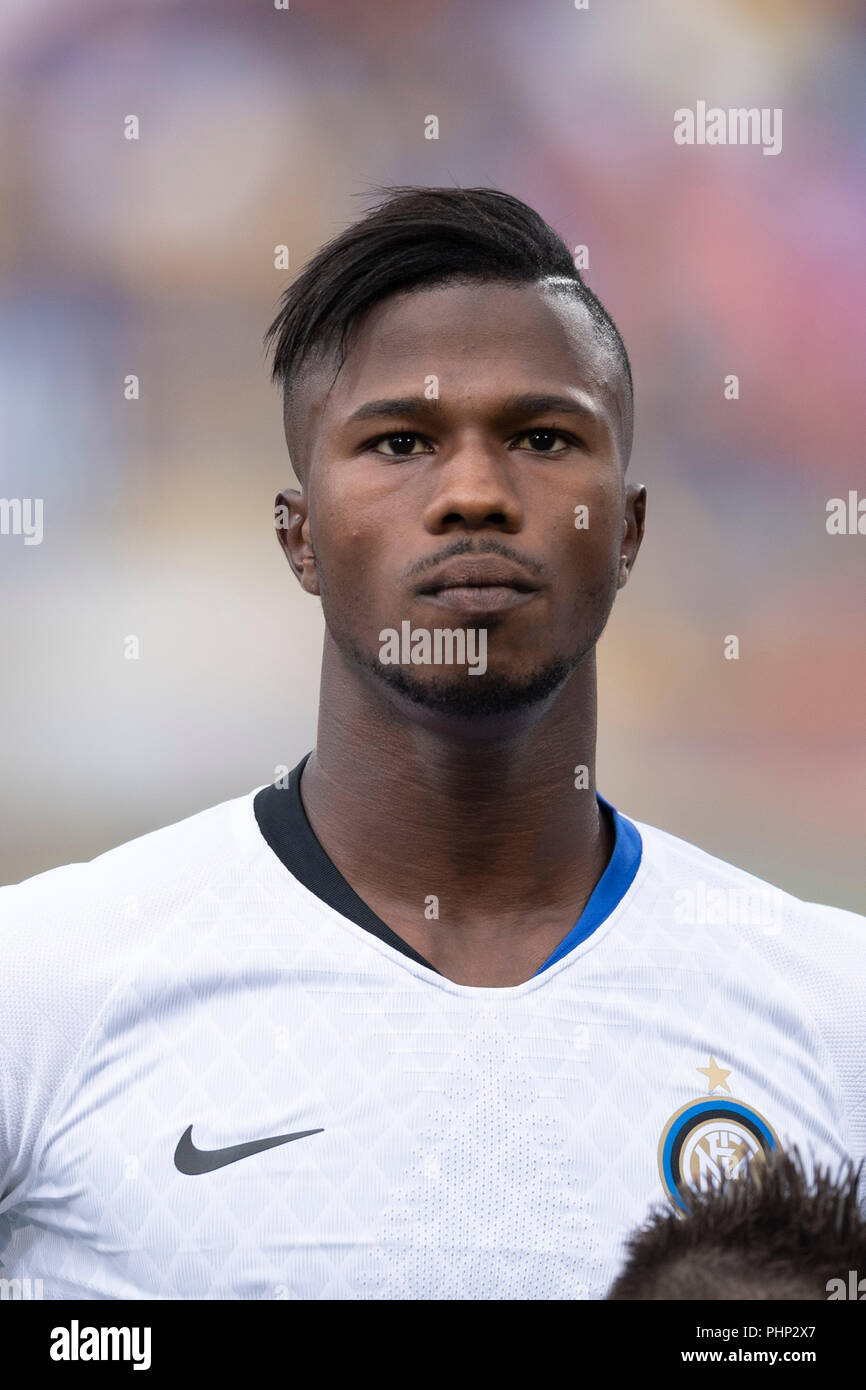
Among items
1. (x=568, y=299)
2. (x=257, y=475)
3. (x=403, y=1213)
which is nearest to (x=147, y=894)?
(x=403, y=1213)

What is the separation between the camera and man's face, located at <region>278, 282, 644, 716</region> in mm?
2556

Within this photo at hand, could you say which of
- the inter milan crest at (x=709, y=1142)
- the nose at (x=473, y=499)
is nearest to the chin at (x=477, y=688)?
the nose at (x=473, y=499)

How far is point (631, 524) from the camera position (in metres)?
3.15

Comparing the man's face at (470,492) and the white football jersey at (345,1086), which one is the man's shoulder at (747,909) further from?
the man's face at (470,492)

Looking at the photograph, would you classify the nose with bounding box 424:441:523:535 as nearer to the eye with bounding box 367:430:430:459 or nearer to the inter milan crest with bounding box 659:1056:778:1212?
the eye with bounding box 367:430:430:459

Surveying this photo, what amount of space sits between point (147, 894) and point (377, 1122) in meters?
0.62

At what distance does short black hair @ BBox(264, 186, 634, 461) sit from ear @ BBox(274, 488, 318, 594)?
221 mm

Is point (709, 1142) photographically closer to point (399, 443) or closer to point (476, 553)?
point (476, 553)

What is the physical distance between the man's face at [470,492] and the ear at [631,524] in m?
0.31

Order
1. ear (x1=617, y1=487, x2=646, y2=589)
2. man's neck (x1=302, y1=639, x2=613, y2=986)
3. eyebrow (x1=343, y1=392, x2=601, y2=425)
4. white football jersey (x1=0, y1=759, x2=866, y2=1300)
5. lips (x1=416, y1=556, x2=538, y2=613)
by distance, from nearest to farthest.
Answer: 1. white football jersey (x1=0, y1=759, x2=866, y2=1300)
2. lips (x1=416, y1=556, x2=538, y2=613)
3. eyebrow (x1=343, y1=392, x2=601, y2=425)
4. man's neck (x1=302, y1=639, x2=613, y2=986)
5. ear (x1=617, y1=487, x2=646, y2=589)

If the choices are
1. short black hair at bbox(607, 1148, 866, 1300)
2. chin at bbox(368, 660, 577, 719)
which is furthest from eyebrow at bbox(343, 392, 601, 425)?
short black hair at bbox(607, 1148, 866, 1300)

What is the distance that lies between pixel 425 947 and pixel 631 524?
1.04 meters
